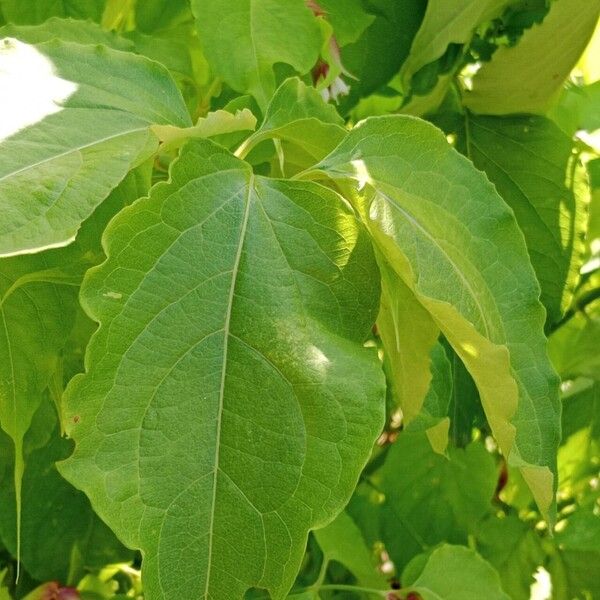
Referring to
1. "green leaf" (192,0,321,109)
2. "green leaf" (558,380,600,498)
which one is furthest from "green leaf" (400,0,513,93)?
"green leaf" (558,380,600,498)

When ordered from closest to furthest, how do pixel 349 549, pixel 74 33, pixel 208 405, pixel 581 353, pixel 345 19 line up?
pixel 208 405, pixel 74 33, pixel 345 19, pixel 349 549, pixel 581 353

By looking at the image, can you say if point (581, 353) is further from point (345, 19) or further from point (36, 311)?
point (36, 311)

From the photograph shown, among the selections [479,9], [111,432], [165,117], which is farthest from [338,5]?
[111,432]

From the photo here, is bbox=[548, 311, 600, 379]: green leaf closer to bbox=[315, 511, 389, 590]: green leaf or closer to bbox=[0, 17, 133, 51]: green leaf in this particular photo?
bbox=[315, 511, 389, 590]: green leaf

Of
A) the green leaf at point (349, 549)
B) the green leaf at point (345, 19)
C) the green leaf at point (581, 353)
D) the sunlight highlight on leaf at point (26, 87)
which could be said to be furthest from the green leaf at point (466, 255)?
the green leaf at point (581, 353)

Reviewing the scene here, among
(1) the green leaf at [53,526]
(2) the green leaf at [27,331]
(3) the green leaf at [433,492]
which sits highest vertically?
(2) the green leaf at [27,331]

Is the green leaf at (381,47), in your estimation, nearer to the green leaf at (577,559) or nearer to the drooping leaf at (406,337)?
the drooping leaf at (406,337)

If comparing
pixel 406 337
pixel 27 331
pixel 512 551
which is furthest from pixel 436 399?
pixel 512 551
